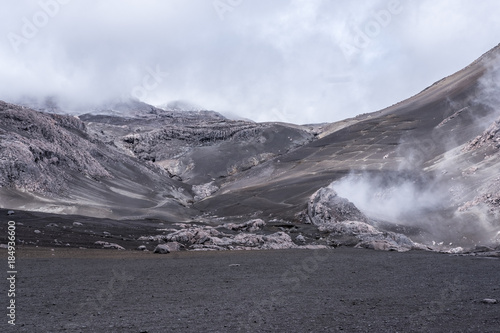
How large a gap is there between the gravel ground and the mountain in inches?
519

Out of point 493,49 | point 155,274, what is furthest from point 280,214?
point 493,49

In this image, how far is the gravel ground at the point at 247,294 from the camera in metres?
9.66

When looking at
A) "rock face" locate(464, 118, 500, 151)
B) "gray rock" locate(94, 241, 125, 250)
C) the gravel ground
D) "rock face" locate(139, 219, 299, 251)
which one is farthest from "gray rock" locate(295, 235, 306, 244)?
"rock face" locate(464, 118, 500, 151)

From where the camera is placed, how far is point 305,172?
74688 mm

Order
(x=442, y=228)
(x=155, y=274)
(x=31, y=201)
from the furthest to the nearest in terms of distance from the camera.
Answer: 1. (x=31, y=201)
2. (x=442, y=228)
3. (x=155, y=274)

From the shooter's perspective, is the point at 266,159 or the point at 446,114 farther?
the point at 266,159

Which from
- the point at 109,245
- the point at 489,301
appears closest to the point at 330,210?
the point at 109,245

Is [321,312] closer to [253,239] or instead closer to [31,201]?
[253,239]

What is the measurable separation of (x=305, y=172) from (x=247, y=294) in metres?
62.3

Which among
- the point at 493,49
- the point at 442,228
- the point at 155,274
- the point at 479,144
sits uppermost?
the point at 493,49

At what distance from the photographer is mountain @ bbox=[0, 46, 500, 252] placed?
130 ft

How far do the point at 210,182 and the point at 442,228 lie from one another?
6207 cm

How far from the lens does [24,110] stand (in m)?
60.7

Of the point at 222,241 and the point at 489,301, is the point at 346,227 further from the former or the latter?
the point at 489,301
